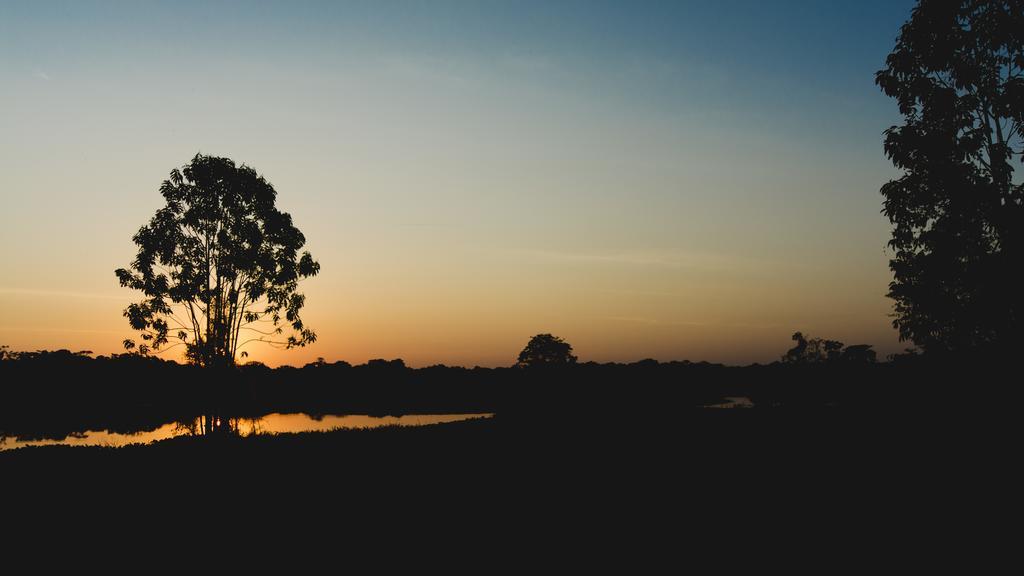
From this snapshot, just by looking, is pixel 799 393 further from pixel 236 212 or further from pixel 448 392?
pixel 236 212

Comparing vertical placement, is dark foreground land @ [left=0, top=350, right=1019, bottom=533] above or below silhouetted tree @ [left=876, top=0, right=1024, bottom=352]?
below

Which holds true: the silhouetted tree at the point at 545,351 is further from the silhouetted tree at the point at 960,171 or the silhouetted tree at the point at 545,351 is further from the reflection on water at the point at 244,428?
the silhouetted tree at the point at 960,171

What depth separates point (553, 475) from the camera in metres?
15.5

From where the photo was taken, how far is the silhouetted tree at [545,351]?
→ 419 feet

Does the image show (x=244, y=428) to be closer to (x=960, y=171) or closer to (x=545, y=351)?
(x=960, y=171)

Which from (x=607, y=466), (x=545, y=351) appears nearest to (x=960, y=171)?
(x=607, y=466)

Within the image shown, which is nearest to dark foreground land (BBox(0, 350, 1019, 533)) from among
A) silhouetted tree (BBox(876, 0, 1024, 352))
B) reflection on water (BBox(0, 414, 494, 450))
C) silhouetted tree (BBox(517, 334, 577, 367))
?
silhouetted tree (BBox(876, 0, 1024, 352))

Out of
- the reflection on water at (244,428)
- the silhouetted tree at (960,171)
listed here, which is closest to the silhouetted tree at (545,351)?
the reflection on water at (244,428)

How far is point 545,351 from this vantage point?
12938cm

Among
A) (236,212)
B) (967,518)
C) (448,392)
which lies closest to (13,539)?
(967,518)

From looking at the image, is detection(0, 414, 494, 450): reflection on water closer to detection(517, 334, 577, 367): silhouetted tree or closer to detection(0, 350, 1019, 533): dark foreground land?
detection(0, 350, 1019, 533): dark foreground land

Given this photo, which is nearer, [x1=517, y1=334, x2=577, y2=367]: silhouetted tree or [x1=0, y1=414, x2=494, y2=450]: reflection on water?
[x1=0, y1=414, x2=494, y2=450]: reflection on water

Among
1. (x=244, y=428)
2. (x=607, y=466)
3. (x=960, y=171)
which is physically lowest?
(x=244, y=428)

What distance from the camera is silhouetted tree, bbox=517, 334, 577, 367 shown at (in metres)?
128
